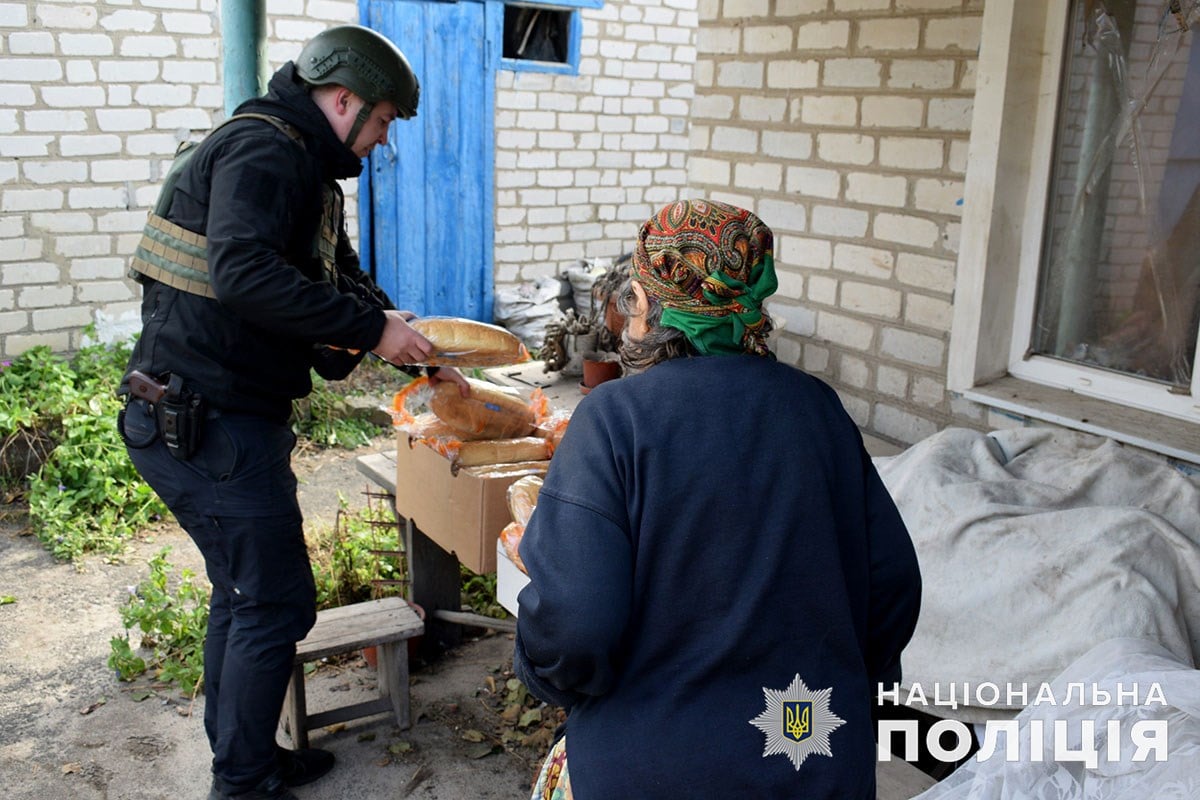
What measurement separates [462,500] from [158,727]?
1.48 metres

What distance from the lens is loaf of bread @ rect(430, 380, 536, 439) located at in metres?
3.47

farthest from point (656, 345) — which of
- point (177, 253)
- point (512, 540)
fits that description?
point (177, 253)

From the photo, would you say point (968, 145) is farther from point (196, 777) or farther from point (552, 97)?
point (552, 97)

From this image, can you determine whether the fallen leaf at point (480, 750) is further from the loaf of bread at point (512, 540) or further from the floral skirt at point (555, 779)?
the floral skirt at point (555, 779)

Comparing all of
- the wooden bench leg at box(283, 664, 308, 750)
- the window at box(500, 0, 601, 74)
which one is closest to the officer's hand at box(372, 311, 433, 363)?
the wooden bench leg at box(283, 664, 308, 750)

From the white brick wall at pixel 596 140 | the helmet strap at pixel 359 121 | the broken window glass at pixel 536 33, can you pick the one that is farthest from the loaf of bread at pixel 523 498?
the broken window glass at pixel 536 33

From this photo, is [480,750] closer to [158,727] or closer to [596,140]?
[158,727]

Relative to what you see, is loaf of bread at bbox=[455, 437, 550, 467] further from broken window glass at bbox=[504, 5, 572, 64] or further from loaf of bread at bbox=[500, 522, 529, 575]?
broken window glass at bbox=[504, 5, 572, 64]

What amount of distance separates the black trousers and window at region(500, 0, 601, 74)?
6.48 meters

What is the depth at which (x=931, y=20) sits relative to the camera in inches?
156

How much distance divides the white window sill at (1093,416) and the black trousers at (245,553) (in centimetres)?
238

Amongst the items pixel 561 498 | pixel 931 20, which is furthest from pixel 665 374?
pixel 931 20

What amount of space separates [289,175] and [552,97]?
6449mm

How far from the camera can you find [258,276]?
2.83 meters
